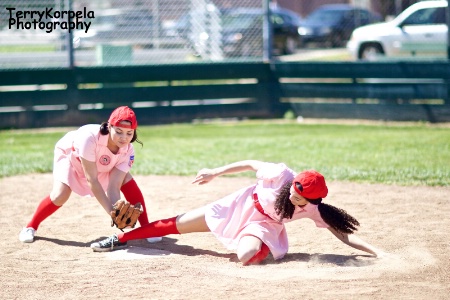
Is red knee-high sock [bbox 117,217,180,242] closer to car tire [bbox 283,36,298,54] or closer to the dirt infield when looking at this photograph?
the dirt infield

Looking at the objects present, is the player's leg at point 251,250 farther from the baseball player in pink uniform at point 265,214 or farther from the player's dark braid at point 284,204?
the player's dark braid at point 284,204

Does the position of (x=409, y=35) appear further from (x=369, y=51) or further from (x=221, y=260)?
(x=221, y=260)

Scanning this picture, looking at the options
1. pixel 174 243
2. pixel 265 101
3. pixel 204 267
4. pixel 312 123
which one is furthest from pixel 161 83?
pixel 204 267

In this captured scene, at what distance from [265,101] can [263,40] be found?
1169mm

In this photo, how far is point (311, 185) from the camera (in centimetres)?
479

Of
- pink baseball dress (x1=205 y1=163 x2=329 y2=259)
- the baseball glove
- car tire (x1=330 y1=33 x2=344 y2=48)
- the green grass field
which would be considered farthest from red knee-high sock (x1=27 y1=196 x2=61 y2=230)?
car tire (x1=330 y1=33 x2=344 y2=48)

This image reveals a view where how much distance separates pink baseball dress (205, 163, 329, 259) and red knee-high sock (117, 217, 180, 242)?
0.31 meters

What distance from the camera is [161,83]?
13336 millimetres

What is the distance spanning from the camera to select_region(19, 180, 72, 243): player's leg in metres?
5.75

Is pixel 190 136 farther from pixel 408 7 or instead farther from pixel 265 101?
pixel 408 7

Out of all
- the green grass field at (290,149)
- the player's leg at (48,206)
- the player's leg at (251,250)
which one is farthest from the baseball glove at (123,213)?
the green grass field at (290,149)

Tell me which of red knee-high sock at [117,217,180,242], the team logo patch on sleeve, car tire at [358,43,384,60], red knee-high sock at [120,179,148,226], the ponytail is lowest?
red knee-high sock at [117,217,180,242]

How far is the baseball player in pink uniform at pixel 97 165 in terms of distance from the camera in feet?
17.7

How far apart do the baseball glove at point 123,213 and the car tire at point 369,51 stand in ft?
36.6
